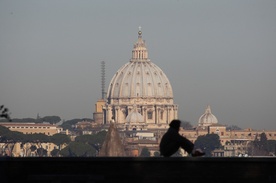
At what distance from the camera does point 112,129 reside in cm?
7012

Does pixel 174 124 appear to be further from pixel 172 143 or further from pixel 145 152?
pixel 145 152

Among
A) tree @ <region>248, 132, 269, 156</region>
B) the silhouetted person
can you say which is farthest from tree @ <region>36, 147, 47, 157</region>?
the silhouetted person

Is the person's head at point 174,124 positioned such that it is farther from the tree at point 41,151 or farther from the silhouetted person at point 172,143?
the tree at point 41,151

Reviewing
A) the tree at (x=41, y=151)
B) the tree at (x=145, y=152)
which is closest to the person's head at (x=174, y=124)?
the tree at (x=41, y=151)
